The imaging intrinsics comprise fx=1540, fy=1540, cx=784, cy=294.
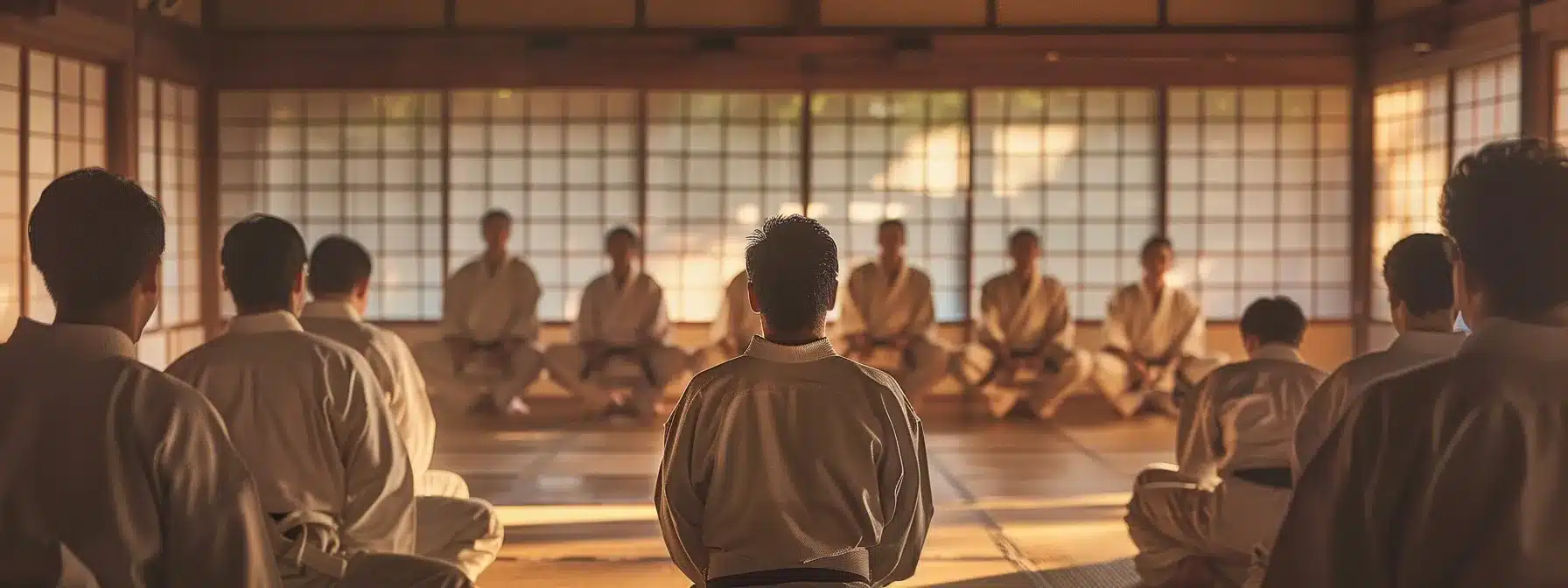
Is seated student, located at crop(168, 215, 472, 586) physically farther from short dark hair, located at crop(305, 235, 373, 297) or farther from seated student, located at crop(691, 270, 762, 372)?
seated student, located at crop(691, 270, 762, 372)

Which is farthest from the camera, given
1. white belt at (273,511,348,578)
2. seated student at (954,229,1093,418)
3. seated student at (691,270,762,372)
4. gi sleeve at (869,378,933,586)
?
seated student at (691,270,762,372)

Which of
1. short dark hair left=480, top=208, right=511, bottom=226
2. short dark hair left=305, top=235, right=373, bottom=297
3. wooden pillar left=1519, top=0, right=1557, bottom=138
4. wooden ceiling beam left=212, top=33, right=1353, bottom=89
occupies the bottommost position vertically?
short dark hair left=305, top=235, right=373, bottom=297

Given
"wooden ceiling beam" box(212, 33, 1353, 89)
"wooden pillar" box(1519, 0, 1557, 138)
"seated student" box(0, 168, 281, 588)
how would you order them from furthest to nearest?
"wooden ceiling beam" box(212, 33, 1353, 89)
"wooden pillar" box(1519, 0, 1557, 138)
"seated student" box(0, 168, 281, 588)

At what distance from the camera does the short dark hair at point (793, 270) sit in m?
2.41

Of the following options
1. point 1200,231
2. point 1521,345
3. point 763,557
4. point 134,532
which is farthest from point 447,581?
point 1200,231

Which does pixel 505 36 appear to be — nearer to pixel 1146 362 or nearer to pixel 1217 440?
pixel 1146 362

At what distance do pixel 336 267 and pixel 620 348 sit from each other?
4251 millimetres

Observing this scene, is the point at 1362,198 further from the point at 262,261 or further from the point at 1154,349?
the point at 262,261

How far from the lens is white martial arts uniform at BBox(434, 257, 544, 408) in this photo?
8578 mm

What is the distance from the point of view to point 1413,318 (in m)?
3.26

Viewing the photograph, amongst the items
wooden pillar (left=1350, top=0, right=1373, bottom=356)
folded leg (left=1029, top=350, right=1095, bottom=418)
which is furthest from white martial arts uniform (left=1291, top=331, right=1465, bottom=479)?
wooden pillar (left=1350, top=0, right=1373, bottom=356)

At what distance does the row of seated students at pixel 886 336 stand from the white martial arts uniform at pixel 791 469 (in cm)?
581

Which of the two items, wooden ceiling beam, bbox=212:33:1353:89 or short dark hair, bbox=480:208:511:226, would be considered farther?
wooden ceiling beam, bbox=212:33:1353:89

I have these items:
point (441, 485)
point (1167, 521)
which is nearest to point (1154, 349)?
point (1167, 521)
